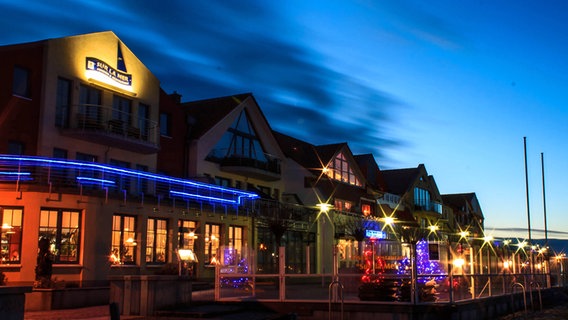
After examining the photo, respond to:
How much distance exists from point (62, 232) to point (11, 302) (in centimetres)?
1869

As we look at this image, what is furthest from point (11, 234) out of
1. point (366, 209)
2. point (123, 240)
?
point (366, 209)

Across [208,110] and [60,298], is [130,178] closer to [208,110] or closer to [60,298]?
[60,298]

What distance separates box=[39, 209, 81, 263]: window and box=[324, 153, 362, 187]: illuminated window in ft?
85.0

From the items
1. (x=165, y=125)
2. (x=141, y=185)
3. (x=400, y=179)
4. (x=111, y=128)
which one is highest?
(x=400, y=179)

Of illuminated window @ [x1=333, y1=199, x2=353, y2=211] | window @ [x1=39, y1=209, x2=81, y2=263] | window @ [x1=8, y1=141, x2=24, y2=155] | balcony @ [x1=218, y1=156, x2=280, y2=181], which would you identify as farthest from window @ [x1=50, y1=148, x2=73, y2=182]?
illuminated window @ [x1=333, y1=199, x2=353, y2=211]

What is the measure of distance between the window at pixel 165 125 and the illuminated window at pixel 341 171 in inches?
664

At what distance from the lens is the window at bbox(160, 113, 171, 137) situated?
122ft

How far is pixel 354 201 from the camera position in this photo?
182 feet

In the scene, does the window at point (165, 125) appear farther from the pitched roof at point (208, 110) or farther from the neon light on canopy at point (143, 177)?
the neon light on canopy at point (143, 177)

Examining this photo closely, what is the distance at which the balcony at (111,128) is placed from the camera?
30375 millimetres

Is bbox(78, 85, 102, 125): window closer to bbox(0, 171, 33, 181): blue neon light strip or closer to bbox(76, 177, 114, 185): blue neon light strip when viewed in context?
bbox(76, 177, 114, 185): blue neon light strip

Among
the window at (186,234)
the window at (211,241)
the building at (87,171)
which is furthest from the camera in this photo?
the window at (211,241)

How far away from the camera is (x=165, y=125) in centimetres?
3753

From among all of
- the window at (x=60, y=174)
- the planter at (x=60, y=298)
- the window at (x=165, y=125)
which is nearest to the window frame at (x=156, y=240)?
the window at (x=60, y=174)
